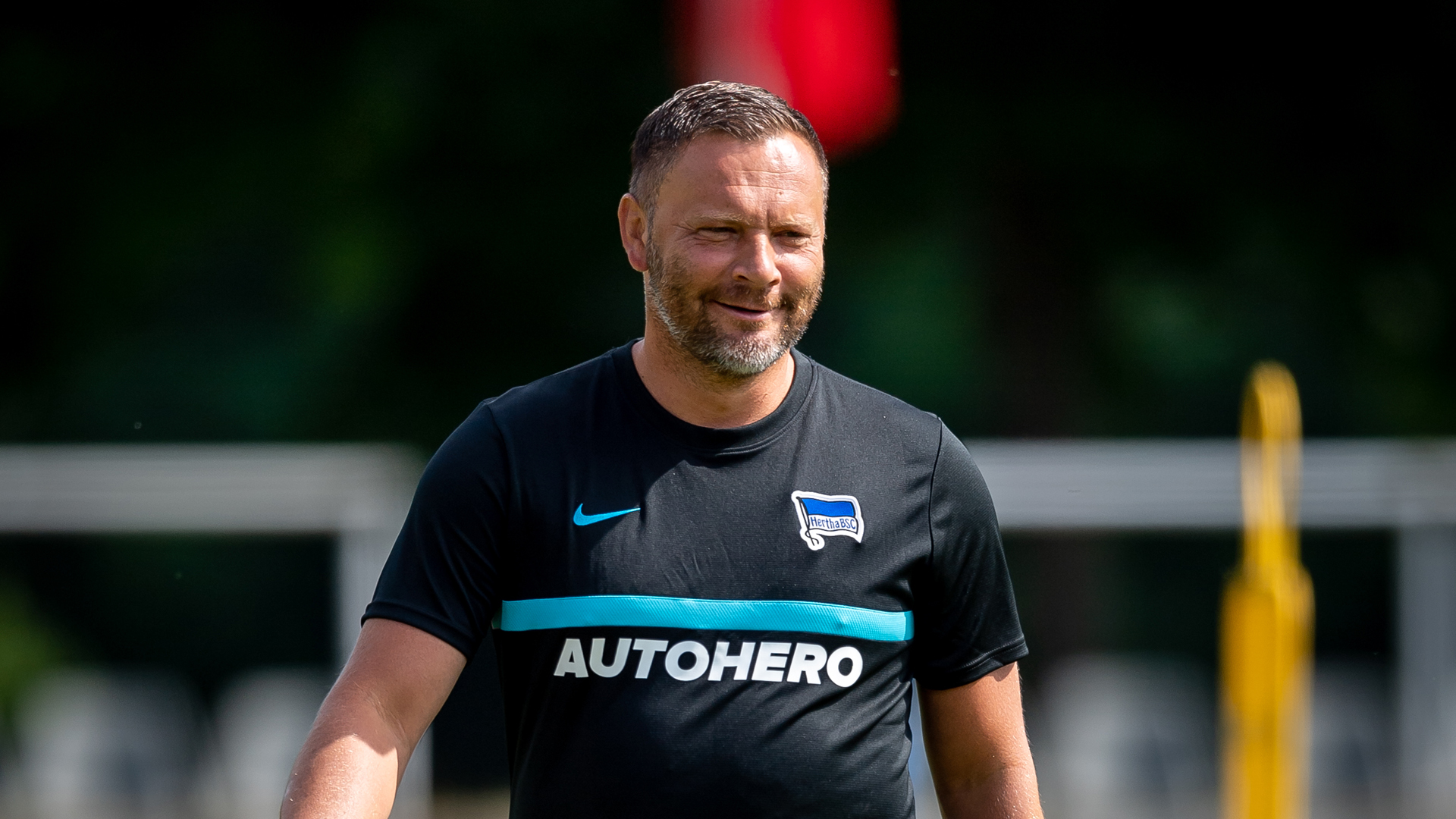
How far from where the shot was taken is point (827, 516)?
289 centimetres

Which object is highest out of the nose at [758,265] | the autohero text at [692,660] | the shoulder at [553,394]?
the nose at [758,265]

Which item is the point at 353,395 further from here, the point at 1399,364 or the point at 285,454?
the point at 1399,364

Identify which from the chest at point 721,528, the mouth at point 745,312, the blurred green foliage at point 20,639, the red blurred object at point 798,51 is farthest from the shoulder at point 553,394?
the blurred green foliage at point 20,639

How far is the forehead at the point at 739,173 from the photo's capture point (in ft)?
9.25

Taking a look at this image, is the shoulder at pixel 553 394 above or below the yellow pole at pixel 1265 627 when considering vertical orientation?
above

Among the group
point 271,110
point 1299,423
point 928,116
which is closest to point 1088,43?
point 928,116

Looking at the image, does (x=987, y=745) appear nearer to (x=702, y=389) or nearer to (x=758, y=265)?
(x=702, y=389)

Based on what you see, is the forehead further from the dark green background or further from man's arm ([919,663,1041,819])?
the dark green background

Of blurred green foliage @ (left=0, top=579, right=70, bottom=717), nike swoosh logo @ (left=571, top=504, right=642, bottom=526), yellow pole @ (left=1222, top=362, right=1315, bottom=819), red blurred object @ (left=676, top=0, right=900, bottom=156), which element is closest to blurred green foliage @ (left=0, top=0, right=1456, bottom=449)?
blurred green foliage @ (left=0, top=579, right=70, bottom=717)

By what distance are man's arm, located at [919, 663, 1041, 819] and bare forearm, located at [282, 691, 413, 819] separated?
96 cm

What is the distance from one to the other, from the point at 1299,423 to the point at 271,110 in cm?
657

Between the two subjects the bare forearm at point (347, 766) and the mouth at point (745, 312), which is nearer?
the bare forearm at point (347, 766)

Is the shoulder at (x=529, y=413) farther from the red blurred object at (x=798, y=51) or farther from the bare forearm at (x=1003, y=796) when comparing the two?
the red blurred object at (x=798, y=51)

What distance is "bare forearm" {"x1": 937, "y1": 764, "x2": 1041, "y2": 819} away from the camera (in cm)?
299
